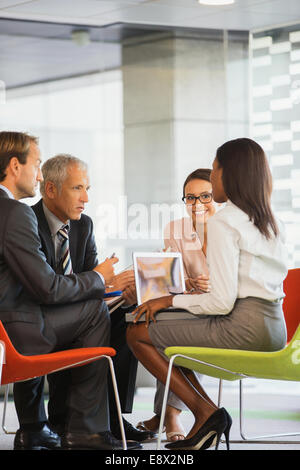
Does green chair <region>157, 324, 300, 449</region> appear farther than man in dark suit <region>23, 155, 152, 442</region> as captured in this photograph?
No

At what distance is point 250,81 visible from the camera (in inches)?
254

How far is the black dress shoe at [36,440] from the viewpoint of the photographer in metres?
3.46

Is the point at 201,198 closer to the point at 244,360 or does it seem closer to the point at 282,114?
the point at 244,360

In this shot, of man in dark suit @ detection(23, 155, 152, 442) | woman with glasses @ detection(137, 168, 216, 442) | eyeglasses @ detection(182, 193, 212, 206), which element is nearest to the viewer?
man in dark suit @ detection(23, 155, 152, 442)

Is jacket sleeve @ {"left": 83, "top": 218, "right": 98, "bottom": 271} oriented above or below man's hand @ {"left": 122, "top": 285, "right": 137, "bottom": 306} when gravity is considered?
above

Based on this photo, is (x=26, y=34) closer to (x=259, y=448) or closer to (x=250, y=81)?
(x=250, y=81)

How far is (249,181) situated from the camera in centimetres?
317

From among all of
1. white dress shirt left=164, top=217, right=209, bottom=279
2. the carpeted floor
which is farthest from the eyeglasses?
the carpeted floor

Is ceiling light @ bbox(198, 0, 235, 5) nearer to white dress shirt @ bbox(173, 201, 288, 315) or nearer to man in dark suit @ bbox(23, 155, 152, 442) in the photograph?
man in dark suit @ bbox(23, 155, 152, 442)

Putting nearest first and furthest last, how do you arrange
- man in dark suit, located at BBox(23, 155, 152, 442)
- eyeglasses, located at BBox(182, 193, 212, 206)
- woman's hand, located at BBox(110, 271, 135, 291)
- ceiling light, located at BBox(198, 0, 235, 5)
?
woman's hand, located at BBox(110, 271, 135, 291), man in dark suit, located at BBox(23, 155, 152, 442), eyeglasses, located at BBox(182, 193, 212, 206), ceiling light, located at BBox(198, 0, 235, 5)

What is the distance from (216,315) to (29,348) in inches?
29.8

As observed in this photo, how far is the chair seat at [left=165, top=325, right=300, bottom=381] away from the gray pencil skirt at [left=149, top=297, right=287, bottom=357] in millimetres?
87

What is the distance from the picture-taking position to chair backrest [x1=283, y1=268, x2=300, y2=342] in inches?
149

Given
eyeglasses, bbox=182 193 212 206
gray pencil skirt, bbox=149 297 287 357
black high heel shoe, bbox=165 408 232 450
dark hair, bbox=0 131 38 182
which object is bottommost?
black high heel shoe, bbox=165 408 232 450
